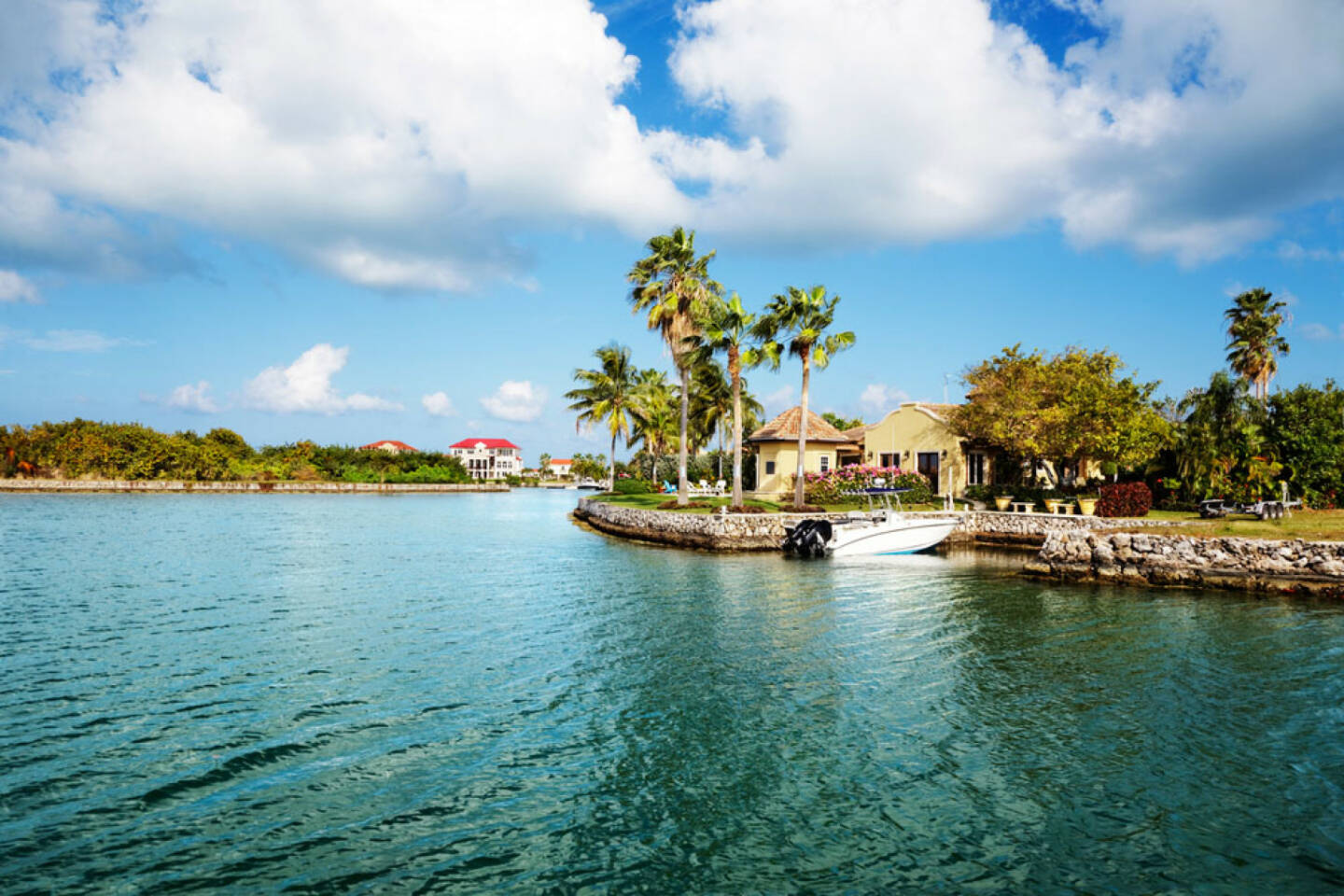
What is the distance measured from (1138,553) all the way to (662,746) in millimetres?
20123

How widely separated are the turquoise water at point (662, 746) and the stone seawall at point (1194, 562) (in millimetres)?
2452

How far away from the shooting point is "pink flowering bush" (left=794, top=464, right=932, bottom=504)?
3925 cm

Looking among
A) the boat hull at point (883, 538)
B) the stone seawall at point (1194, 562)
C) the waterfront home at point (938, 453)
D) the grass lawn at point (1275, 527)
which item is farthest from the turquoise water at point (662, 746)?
the waterfront home at point (938, 453)

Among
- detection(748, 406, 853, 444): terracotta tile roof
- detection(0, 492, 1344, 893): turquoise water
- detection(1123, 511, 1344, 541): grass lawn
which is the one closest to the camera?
detection(0, 492, 1344, 893): turquoise water

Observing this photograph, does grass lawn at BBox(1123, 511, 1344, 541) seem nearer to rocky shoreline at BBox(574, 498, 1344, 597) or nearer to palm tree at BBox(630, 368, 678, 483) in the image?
rocky shoreline at BBox(574, 498, 1344, 597)

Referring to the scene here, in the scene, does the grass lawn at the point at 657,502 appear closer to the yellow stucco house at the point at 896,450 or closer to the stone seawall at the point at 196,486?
the yellow stucco house at the point at 896,450

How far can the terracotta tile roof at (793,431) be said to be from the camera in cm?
Answer: 4381

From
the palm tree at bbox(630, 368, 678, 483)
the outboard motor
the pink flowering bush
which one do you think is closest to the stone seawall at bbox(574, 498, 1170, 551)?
Result: the outboard motor

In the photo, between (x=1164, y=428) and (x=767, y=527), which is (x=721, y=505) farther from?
(x=1164, y=428)

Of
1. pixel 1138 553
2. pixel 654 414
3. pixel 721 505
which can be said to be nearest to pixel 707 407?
pixel 654 414

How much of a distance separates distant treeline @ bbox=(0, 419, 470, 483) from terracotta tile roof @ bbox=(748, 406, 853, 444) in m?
73.3

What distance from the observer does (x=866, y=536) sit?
28.2 meters

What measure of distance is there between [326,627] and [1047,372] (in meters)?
34.7

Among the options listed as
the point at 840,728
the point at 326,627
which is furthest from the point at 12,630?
the point at 840,728
